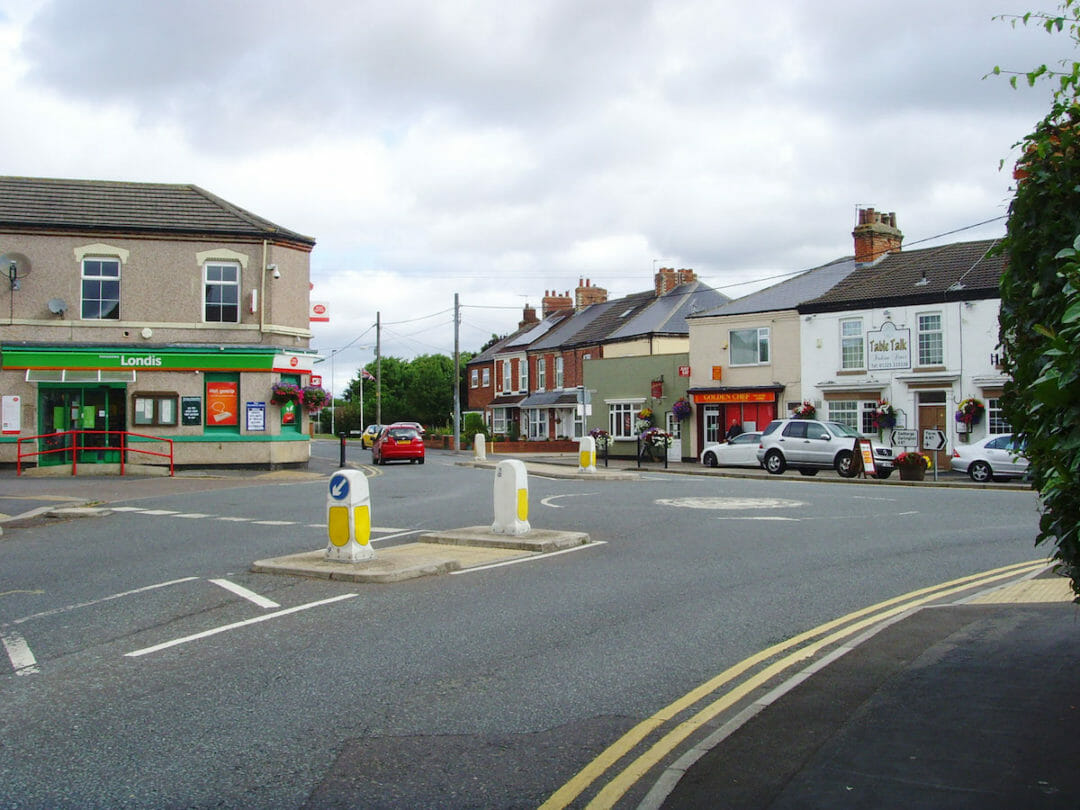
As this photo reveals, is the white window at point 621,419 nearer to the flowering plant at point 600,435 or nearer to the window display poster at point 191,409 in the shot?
the flowering plant at point 600,435

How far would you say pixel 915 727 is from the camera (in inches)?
207

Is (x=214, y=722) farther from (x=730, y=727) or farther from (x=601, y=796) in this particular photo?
(x=730, y=727)

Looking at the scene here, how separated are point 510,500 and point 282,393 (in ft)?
61.0

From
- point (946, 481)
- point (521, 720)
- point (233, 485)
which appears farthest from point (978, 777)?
point (946, 481)

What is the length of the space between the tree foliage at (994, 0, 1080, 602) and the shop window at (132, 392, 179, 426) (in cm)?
2734

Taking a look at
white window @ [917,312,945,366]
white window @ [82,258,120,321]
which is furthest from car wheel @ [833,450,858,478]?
white window @ [82,258,120,321]

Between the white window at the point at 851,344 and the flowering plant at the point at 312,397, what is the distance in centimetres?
1893

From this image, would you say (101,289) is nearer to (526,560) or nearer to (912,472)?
(526,560)

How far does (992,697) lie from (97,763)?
194 inches

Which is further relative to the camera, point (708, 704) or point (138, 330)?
point (138, 330)

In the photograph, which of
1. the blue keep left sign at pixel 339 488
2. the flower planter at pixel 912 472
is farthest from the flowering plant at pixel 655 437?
the blue keep left sign at pixel 339 488

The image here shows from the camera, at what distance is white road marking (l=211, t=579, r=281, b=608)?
8.95m

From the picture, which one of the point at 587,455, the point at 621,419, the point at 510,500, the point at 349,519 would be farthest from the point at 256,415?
the point at 621,419

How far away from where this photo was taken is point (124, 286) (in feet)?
96.0
